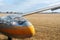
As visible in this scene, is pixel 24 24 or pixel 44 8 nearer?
pixel 24 24

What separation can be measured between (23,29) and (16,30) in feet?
1.51

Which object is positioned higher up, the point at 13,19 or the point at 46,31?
the point at 13,19

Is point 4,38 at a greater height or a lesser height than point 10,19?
lesser

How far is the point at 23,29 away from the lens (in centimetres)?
1397

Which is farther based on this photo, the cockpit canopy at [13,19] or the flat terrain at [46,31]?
the flat terrain at [46,31]

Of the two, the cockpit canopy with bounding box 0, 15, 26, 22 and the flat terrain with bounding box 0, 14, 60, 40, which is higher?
the cockpit canopy with bounding box 0, 15, 26, 22

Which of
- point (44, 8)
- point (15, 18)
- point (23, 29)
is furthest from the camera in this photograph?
point (44, 8)

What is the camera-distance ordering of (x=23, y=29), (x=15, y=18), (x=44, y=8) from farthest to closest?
(x=44, y=8), (x=15, y=18), (x=23, y=29)

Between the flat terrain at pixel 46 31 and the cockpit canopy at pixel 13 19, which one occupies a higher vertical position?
the cockpit canopy at pixel 13 19

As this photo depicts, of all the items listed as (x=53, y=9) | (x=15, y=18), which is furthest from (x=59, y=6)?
(x=15, y=18)

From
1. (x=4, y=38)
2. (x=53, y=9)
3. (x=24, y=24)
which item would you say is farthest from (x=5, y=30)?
(x=53, y=9)

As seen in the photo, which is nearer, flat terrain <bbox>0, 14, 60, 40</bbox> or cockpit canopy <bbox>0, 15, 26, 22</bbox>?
cockpit canopy <bbox>0, 15, 26, 22</bbox>

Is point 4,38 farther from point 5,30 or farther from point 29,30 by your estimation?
point 29,30

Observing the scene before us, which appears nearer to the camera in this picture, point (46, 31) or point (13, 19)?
point (13, 19)
